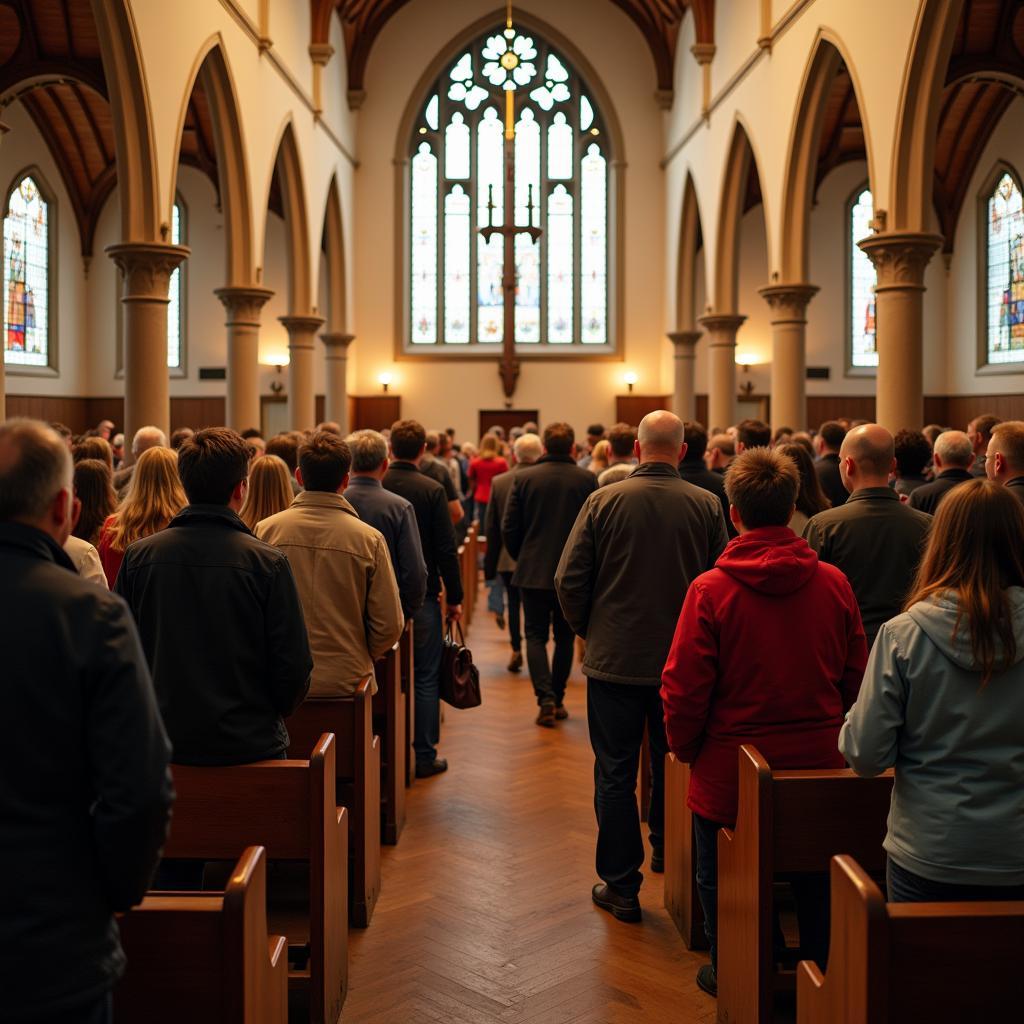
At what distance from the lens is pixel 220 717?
321 centimetres

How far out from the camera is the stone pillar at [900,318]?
33.7 ft

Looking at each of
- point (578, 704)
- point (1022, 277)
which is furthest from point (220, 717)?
point (1022, 277)

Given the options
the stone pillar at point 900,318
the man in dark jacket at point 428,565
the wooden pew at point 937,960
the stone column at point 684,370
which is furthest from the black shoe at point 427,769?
the stone column at point 684,370

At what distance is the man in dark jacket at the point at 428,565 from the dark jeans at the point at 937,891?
12.1 ft

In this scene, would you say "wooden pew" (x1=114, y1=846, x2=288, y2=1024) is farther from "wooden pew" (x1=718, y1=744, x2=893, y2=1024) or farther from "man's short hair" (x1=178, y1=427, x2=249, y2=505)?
"wooden pew" (x1=718, y1=744, x2=893, y2=1024)

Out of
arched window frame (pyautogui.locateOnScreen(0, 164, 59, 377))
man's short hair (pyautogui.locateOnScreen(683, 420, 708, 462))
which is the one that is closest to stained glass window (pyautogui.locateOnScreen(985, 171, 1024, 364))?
man's short hair (pyautogui.locateOnScreen(683, 420, 708, 462))

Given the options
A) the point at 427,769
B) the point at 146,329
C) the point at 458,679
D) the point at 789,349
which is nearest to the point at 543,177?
the point at 789,349

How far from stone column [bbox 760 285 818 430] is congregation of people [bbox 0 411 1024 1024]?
7.85m

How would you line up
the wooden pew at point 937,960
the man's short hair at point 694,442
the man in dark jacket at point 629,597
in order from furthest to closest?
the man's short hair at point 694,442 → the man in dark jacket at point 629,597 → the wooden pew at point 937,960

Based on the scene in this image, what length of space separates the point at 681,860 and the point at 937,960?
212cm

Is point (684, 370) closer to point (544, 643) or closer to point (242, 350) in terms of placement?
point (242, 350)

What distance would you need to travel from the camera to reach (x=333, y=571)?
14.4 ft

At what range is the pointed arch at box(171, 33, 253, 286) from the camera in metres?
12.8

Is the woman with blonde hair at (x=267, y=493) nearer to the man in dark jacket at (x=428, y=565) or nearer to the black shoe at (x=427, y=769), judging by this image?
the man in dark jacket at (x=428, y=565)
